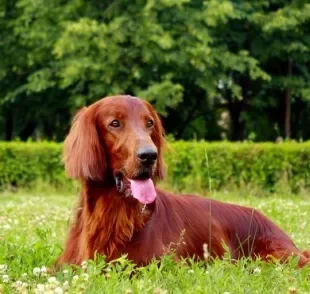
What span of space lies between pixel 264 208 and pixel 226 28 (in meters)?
18.7

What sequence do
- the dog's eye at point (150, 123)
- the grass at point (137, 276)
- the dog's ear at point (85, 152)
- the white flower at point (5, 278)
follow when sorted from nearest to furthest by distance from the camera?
the grass at point (137, 276) < the white flower at point (5, 278) < the dog's ear at point (85, 152) < the dog's eye at point (150, 123)

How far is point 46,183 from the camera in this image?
1780 centimetres

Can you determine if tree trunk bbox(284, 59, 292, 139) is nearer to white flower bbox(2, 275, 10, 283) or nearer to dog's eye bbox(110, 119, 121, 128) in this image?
dog's eye bbox(110, 119, 121, 128)

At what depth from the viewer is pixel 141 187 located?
5.17m

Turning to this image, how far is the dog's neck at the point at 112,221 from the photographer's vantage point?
5312 millimetres

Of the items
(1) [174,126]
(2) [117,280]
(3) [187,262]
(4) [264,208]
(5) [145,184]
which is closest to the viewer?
(2) [117,280]

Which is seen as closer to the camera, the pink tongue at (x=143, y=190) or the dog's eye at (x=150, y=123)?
the pink tongue at (x=143, y=190)

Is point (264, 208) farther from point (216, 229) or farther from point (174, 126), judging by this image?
point (174, 126)

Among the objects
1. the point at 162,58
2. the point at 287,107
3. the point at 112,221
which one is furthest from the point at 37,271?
the point at 287,107

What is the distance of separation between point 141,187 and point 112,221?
336 millimetres

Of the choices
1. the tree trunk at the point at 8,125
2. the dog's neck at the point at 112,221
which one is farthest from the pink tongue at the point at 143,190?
the tree trunk at the point at 8,125

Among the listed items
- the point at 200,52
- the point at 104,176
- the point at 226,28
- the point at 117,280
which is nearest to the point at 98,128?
the point at 104,176

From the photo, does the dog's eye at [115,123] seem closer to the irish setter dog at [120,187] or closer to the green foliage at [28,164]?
the irish setter dog at [120,187]

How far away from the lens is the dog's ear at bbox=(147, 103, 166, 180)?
5492 millimetres
